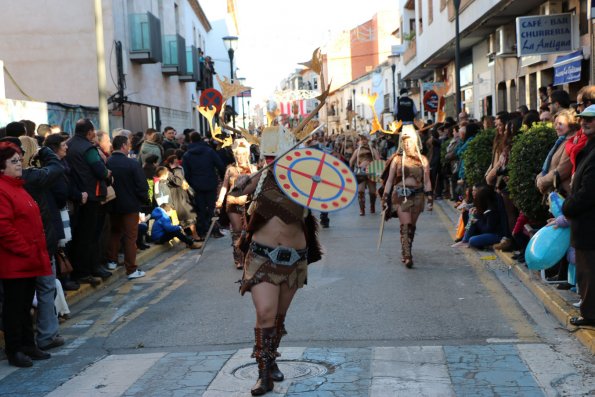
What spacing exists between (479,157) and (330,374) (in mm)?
7200

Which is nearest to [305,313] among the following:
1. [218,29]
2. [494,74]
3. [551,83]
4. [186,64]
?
[551,83]

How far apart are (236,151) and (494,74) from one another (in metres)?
15.6

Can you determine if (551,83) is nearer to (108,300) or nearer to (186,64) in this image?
(108,300)

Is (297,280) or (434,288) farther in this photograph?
(434,288)

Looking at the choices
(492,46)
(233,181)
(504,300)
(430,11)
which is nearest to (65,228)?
(233,181)

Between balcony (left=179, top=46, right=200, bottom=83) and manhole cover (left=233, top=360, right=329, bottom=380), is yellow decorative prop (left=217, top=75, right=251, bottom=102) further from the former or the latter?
balcony (left=179, top=46, right=200, bottom=83)

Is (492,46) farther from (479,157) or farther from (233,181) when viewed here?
(233,181)

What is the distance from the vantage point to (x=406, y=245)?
438 inches

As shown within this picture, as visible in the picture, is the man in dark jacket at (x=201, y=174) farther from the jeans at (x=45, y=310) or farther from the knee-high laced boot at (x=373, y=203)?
the jeans at (x=45, y=310)

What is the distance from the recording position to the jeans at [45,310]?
7.29m

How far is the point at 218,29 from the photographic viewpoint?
63750 millimetres

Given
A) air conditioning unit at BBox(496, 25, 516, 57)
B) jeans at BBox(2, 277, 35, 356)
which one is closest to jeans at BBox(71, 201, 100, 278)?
jeans at BBox(2, 277, 35, 356)

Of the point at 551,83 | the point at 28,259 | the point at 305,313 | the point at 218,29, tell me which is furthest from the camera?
the point at 218,29

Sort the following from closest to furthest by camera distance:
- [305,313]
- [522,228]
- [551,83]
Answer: [305,313] < [522,228] < [551,83]
